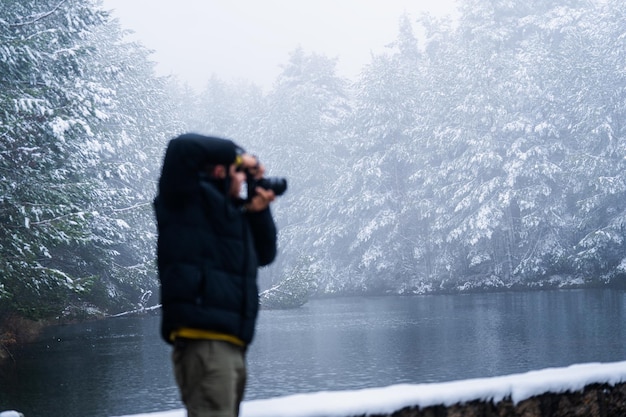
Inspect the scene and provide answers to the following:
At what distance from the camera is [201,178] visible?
9.65 ft

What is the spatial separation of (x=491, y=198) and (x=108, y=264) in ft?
73.2

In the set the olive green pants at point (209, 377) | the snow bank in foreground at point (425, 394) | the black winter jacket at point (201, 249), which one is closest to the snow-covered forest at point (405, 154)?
the snow bank in foreground at point (425, 394)

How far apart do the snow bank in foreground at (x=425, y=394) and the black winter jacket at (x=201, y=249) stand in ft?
2.54

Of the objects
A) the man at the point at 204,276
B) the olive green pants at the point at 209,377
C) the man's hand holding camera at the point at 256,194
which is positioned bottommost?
the olive green pants at the point at 209,377

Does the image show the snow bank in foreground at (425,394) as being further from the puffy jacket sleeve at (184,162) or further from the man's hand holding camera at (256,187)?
the puffy jacket sleeve at (184,162)

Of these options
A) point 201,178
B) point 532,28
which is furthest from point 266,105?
point 201,178

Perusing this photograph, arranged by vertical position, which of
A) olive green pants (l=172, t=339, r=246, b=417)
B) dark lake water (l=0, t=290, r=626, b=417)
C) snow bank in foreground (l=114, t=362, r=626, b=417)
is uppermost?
olive green pants (l=172, t=339, r=246, b=417)

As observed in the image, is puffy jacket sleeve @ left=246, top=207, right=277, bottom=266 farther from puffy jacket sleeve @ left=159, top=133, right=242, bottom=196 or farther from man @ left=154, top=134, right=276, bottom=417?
puffy jacket sleeve @ left=159, top=133, right=242, bottom=196

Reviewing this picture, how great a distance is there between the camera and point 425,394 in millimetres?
3967

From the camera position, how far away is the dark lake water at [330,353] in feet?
46.2

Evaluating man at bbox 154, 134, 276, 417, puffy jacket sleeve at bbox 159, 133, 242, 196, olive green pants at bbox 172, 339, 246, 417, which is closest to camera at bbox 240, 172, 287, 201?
man at bbox 154, 134, 276, 417

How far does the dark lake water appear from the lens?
46.2ft

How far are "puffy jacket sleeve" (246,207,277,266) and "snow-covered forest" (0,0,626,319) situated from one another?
586 inches

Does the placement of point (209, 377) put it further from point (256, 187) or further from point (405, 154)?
point (405, 154)
